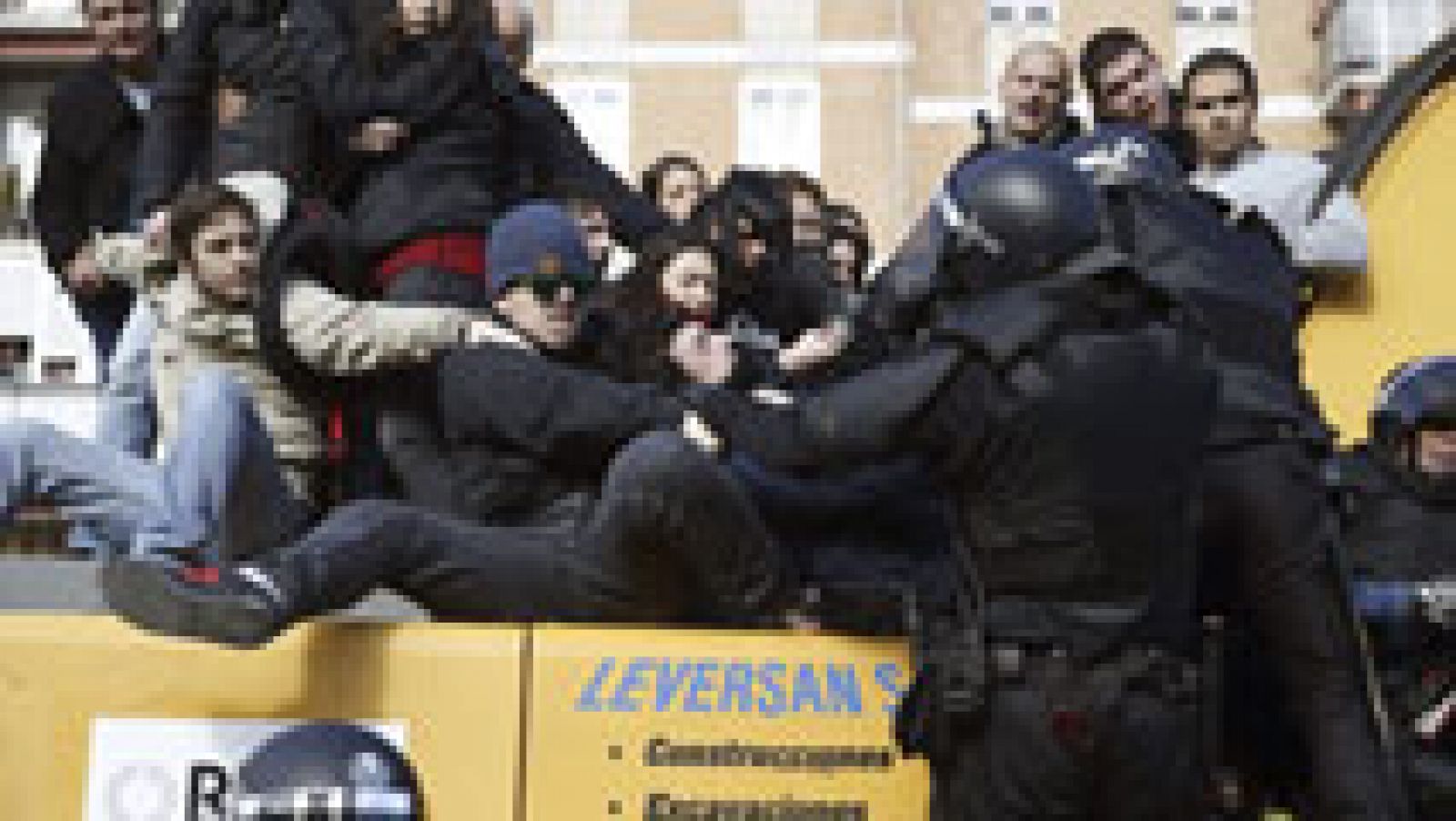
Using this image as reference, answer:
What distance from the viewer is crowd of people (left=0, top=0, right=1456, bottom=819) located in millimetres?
4059

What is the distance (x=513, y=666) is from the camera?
4.69m

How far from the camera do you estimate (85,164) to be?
6.91 m

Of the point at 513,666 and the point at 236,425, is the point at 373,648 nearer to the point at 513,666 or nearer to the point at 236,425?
the point at 513,666

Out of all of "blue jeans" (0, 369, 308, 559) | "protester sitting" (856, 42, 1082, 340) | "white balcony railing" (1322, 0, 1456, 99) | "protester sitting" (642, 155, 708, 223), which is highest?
"white balcony railing" (1322, 0, 1456, 99)

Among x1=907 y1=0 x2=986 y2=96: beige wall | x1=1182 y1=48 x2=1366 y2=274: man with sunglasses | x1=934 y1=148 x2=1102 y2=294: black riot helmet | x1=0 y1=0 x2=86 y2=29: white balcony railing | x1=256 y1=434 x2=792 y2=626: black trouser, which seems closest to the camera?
x1=934 y1=148 x2=1102 y2=294: black riot helmet

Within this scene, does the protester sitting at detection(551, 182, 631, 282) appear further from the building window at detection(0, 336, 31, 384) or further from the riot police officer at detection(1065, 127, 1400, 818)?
the building window at detection(0, 336, 31, 384)

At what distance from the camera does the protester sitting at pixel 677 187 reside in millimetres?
7090

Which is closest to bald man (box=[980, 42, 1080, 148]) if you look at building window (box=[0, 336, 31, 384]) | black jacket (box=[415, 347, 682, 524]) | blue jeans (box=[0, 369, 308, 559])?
black jacket (box=[415, 347, 682, 524])

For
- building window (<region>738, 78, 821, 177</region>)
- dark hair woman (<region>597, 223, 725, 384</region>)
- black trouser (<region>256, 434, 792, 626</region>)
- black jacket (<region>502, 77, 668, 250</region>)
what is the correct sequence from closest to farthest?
black trouser (<region>256, 434, 792, 626</region>) < dark hair woman (<region>597, 223, 725, 384</region>) < black jacket (<region>502, 77, 668, 250</region>) < building window (<region>738, 78, 821, 177</region>)

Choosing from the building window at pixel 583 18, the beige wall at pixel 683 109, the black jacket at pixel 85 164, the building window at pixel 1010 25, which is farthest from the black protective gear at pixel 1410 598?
the building window at pixel 583 18

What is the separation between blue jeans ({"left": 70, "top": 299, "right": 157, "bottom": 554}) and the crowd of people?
0.01m

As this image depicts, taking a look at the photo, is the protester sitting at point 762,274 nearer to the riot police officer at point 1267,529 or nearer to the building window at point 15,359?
the riot police officer at point 1267,529

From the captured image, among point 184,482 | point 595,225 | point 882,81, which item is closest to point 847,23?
point 882,81

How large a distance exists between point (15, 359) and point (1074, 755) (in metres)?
30.0
